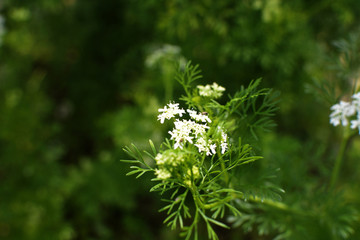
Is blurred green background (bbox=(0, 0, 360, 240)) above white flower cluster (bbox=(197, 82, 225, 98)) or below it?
above

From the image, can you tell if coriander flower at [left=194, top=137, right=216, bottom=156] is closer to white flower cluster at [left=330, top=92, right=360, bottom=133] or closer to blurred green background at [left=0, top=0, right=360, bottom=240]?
white flower cluster at [left=330, top=92, right=360, bottom=133]

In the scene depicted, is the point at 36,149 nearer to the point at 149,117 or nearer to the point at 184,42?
the point at 149,117

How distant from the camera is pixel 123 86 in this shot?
2381mm

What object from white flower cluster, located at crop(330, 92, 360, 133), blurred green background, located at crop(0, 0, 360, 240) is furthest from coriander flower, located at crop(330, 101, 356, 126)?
blurred green background, located at crop(0, 0, 360, 240)

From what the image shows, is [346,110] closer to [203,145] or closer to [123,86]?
[203,145]

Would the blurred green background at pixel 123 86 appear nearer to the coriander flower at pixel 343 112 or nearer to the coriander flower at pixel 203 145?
the coriander flower at pixel 343 112

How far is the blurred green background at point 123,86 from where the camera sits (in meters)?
1.76

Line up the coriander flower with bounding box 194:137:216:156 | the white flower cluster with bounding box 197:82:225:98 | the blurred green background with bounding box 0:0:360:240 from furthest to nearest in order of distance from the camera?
the blurred green background with bounding box 0:0:360:240 < the white flower cluster with bounding box 197:82:225:98 < the coriander flower with bounding box 194:137:216:156

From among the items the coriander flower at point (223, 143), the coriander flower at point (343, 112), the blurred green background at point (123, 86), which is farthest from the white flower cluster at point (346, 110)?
the blurred green background at point (123, 86)

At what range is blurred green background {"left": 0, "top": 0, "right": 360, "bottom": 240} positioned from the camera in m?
1.76

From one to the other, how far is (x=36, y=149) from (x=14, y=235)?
58 cm

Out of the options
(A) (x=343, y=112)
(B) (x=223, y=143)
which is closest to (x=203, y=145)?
(B) (x=223, y=143)

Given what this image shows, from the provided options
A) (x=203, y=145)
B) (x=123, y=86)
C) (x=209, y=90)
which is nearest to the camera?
(x=203, y=145)

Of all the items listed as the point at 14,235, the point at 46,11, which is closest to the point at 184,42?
the point at 46,11
